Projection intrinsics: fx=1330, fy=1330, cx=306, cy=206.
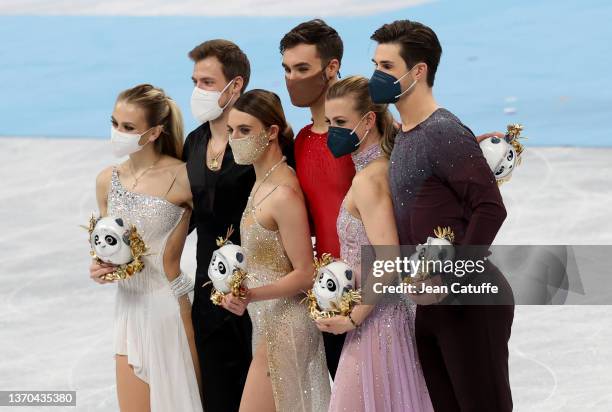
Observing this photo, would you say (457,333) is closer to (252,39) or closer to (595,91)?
(595,91)

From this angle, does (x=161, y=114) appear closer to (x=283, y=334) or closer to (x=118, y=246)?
(x=118, y=246)

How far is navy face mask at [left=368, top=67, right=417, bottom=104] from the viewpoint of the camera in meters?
5.23

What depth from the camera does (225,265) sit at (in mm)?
5598

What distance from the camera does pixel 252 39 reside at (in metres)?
16.0

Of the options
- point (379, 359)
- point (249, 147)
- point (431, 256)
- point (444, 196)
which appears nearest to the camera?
point (431, 256)

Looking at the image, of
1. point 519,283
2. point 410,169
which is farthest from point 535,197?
point 410,169

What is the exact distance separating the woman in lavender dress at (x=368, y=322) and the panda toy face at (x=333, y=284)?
0.09 meters

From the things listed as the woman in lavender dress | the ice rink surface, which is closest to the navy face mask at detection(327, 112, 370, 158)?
the woman in lavender dress

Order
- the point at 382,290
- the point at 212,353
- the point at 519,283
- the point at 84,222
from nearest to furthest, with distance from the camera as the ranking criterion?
the point at 382,290
the point at 519,283
the point at 212,353
the point at 84,222

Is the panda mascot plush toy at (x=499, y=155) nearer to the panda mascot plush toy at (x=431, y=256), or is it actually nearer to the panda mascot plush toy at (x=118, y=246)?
the panda mascot plush toy at (x=431, y=256)

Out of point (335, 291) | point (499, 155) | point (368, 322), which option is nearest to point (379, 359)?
point (368, 322)

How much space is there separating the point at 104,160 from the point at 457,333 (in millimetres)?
7830

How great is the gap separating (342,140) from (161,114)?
111 centimetres

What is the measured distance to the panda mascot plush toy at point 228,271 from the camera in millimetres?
5594
